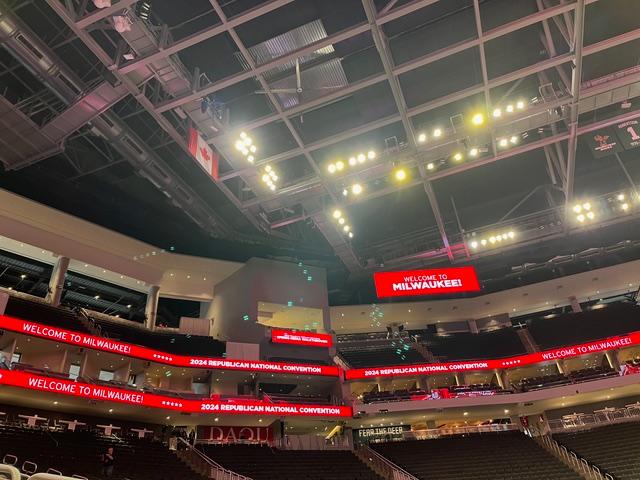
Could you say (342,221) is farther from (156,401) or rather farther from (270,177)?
(156,401)

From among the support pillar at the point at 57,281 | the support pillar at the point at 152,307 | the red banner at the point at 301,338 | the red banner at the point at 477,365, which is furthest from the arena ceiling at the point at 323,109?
the red banner at the point at 477,365

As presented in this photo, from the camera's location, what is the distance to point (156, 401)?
755 inches

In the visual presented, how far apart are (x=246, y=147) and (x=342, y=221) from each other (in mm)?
7079

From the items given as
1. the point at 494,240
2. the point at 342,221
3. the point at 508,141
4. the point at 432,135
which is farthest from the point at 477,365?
the point at 432,135

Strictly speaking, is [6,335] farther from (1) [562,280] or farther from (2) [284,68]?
(1) [562,280]

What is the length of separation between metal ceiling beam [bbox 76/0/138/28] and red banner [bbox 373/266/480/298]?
19.4 metres

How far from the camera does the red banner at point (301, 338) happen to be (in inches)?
1003

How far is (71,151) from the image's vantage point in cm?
2064

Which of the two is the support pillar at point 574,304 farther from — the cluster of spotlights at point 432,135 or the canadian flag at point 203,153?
the canadian flag at point 203,153

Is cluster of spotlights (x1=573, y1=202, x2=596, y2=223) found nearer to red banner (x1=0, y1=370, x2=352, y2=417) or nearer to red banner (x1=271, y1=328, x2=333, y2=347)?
red banner (x1=271, y1=328, x2=333, y2=347)

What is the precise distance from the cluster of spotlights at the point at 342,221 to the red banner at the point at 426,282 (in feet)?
14.7

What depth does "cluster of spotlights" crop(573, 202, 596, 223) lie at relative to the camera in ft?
75.5

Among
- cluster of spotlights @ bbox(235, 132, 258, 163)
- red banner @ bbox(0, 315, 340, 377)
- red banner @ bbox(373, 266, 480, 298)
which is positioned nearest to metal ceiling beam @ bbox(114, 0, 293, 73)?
cluster of spotlights @ bbox(235, 132, 258, 163)

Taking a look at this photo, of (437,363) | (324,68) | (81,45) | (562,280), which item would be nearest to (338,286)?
(437,363)
